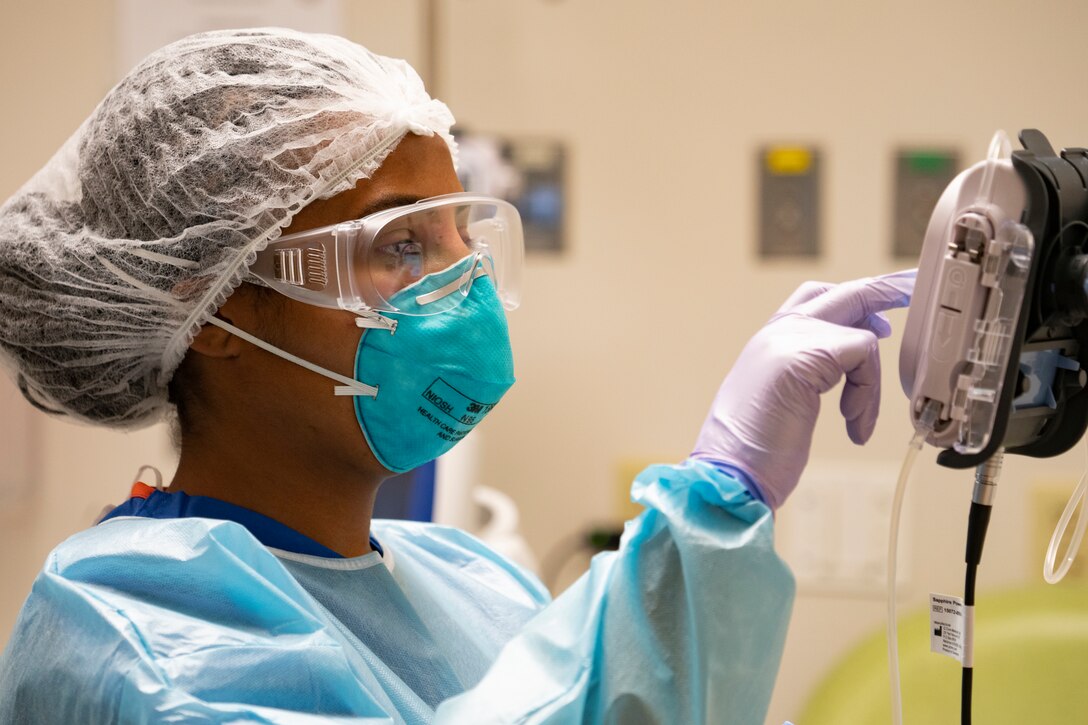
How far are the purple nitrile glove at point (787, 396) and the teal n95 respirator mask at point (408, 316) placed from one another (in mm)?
273

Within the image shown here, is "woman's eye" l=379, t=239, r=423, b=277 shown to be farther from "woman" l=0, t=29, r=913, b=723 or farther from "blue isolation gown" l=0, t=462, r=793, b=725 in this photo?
"blue isolation gown" l=0, t=462, r=793, b=725

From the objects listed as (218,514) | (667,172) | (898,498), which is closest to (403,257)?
(218,514)

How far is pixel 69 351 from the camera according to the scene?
1093 millimetres

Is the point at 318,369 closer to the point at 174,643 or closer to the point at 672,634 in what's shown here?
the point at 174,643

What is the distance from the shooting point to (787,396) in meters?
0.88

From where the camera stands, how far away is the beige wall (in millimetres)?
2125

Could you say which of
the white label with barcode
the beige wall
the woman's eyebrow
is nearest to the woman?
the woman's eyebrow

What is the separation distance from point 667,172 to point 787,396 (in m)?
1.42

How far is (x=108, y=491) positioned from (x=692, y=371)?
1256 mm

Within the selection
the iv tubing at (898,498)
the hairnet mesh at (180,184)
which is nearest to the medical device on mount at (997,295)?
the iv tubing at (898,498)

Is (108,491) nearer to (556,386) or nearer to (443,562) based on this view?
(556,386)

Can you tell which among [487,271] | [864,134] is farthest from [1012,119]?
[487,271]

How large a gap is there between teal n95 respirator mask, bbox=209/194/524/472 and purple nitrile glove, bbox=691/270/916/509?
0.27 meters

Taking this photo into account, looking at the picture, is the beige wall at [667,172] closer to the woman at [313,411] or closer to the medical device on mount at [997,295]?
the woman at [313,411]
